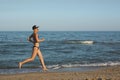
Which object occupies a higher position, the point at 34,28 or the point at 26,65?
the point at 34,28

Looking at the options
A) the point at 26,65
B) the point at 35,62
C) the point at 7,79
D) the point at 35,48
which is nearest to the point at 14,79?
the point at 7,79

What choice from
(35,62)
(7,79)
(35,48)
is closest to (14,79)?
(7,79)

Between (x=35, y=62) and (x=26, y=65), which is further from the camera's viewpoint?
(x=35, y=62)

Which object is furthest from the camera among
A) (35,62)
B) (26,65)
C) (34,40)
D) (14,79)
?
(35,62)

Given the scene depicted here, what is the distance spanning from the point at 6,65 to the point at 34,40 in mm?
10254

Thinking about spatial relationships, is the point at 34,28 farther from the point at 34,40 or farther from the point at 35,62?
the point at 35,62

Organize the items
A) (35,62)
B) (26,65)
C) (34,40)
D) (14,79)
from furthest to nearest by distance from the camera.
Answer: (35,62), (26,65), (14,79), (34,40)

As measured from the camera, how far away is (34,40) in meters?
11.1

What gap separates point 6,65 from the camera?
20766 millimetres

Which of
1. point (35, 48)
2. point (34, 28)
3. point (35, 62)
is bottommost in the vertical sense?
point (35, 62)

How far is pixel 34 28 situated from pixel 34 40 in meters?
0.47

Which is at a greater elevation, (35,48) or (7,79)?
(35,48)

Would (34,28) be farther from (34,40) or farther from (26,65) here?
(26,65)

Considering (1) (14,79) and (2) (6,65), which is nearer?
(1) (14,79)
